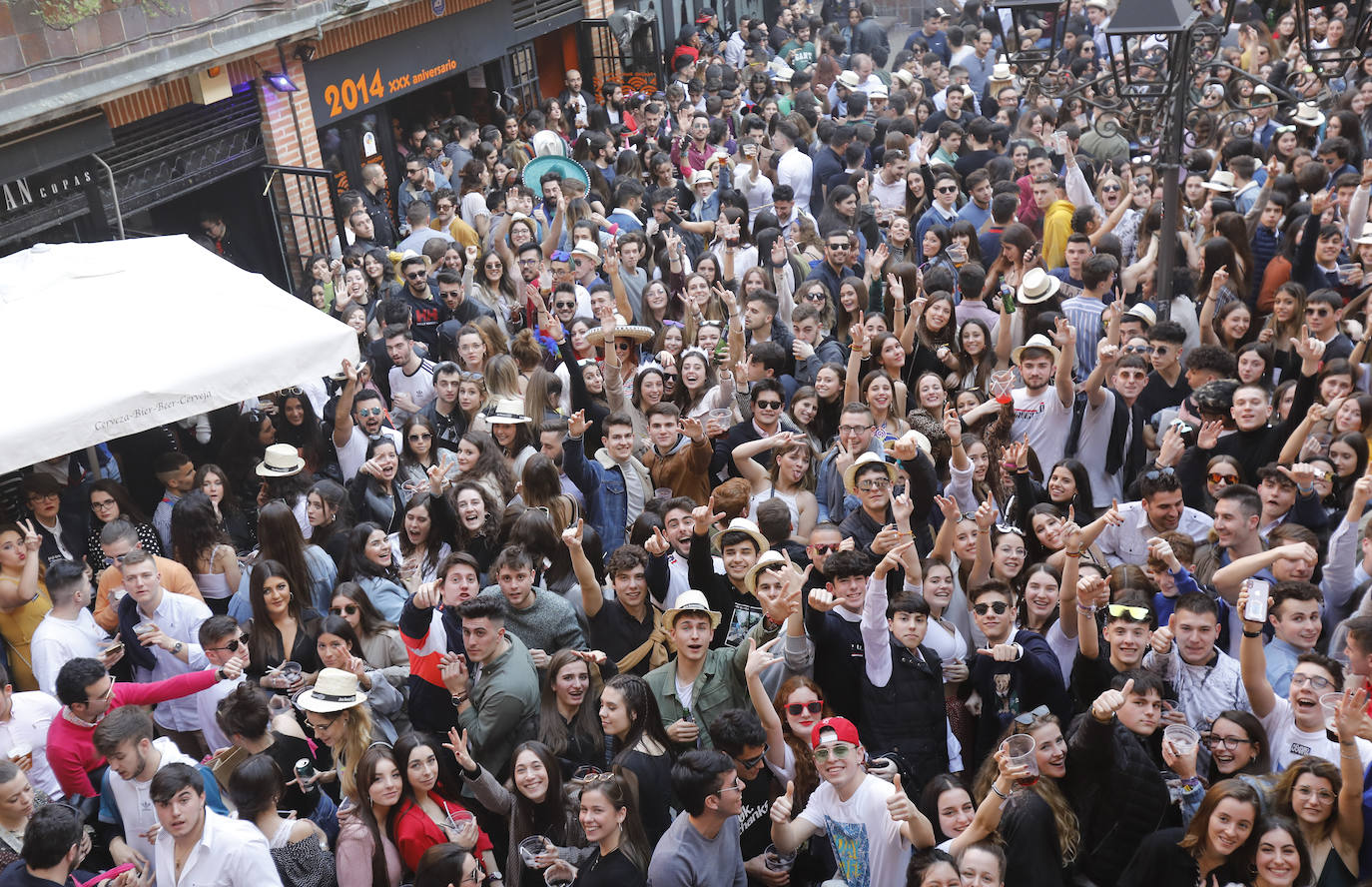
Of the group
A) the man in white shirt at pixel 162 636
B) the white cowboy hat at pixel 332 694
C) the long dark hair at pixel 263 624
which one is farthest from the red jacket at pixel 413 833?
the man in white shirt at pixel 162 636

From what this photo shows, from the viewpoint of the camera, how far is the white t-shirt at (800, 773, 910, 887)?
14.7ft

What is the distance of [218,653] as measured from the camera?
18.6ft

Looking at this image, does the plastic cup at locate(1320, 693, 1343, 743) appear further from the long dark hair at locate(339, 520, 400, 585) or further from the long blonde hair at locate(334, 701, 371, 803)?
the long dark hair at locate(339, 520, 400, 585)

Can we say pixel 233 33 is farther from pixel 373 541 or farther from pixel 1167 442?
pixel 1167 442

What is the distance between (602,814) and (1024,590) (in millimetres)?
2290

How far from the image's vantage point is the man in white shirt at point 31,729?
528 centimetres

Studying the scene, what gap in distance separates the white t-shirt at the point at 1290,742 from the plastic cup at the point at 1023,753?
43.8 inches

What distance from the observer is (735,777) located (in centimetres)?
459

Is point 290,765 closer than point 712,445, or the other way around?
point 290,765

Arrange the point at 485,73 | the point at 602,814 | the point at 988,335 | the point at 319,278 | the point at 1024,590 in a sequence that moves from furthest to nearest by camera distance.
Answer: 1. the point at 485,73
2. the point at 319,278
3. the point at 988,335
4. the point at 1024,590
5. the point at 602,814

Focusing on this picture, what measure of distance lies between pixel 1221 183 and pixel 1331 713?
253 inches

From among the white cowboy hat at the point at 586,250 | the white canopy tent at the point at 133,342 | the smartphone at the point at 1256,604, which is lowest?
the white cowboy hat at the point at 586,250

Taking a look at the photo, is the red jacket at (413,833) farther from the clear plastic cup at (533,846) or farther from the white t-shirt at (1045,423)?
the white t-shirt at (1045,423)

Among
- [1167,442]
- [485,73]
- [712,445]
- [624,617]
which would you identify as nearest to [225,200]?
[485,73]
